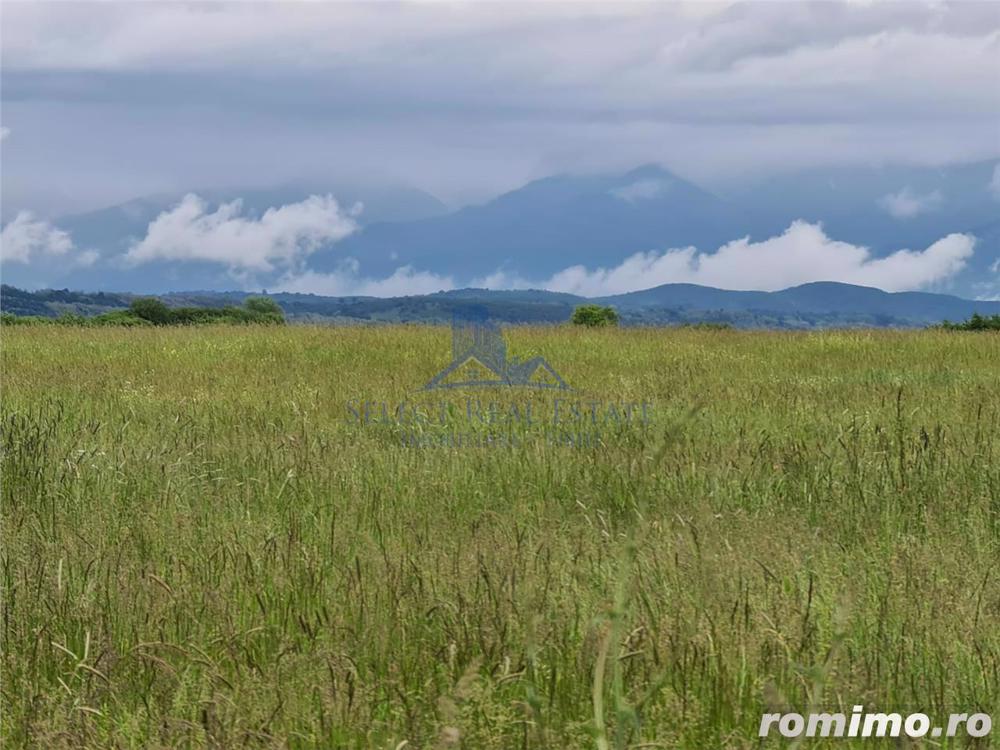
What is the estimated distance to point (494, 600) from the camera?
3285 millimetres

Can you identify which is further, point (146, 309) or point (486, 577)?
point (146, 309)

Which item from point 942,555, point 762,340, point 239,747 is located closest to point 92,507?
point 239,747

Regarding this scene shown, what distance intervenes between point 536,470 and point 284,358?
7.20 m

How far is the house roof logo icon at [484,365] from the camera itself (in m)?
10.0

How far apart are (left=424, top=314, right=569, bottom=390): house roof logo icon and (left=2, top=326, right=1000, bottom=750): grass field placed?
1.60 meters

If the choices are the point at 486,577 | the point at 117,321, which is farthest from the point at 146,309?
the point at 486,577

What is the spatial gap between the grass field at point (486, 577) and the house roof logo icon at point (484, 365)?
5.24 ft

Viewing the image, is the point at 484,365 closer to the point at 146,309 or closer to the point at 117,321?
the point at 117,321

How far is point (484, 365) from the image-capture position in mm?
10984

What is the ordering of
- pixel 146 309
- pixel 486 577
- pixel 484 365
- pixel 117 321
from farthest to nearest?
pixel 146 309
pixel 117 321
pixel 484 365
pixel 486 577

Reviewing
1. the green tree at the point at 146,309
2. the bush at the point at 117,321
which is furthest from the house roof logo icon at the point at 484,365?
the green tree at the point at 146,309

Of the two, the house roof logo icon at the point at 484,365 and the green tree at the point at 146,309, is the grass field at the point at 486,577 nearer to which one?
the house roof logo icon at the point at 484,365

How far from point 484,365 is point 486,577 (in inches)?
310

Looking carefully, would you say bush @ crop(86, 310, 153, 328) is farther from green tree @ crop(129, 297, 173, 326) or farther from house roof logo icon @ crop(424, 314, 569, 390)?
house roof logo icon @ crop(424, 314, 569, 390)
